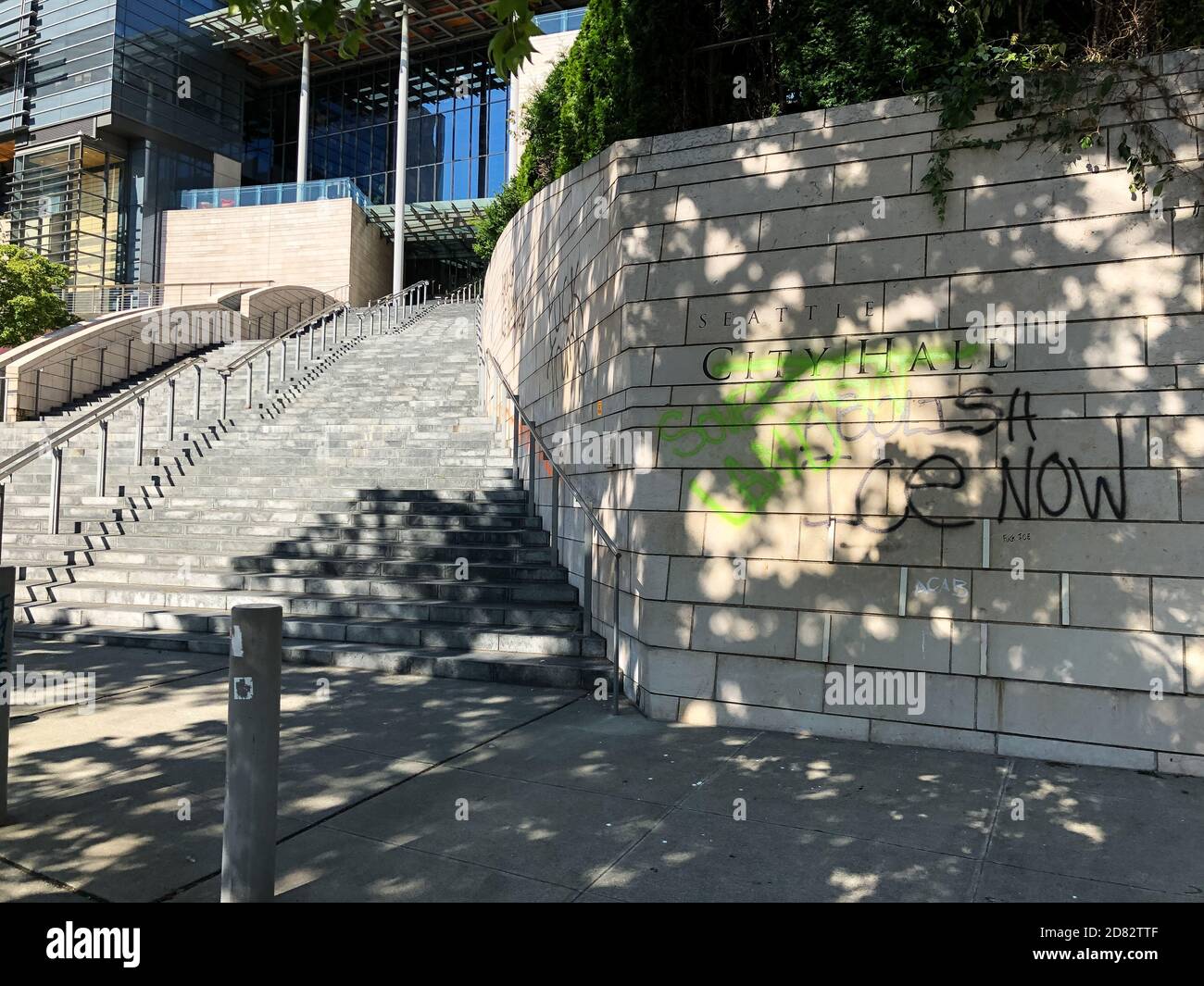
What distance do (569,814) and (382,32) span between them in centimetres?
3718

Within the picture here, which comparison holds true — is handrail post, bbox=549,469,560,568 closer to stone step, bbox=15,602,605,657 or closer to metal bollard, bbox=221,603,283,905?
stone step, bbox=15,602,605,657

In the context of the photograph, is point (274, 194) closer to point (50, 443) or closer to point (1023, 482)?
point (50, 443)

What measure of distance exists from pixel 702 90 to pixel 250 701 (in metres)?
6.59

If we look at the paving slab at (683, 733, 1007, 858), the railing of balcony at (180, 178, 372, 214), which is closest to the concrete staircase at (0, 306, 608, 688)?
the paving slab at (683, 733, 1007, 858)

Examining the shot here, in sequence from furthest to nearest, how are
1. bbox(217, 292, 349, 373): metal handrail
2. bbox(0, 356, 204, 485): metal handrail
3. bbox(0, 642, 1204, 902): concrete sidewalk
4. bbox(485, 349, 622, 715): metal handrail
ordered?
bbox(217, 292, 349, 373): metal handrail → bbox(0, 356, 204, 485): metal handrail → bbox(485, 349, 622, 715): metal handrail → bbox(0, 642, 1204, 902): concrete sidewalk

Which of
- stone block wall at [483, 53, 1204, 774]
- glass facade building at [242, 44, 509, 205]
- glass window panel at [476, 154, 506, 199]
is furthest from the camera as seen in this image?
glass facade building at [242, 44, 509, 205]

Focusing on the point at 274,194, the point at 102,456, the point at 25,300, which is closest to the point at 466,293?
the point at 274,194

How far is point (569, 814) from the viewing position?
12.3 ft

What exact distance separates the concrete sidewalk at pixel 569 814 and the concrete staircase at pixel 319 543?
1.47m

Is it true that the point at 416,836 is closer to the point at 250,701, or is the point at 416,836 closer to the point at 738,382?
the point at 250,701

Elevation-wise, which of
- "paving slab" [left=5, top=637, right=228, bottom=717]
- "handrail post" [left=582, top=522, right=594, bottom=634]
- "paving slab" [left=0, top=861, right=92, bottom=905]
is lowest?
"paving slab" [left=0, top=861, right=92, bottom=905]

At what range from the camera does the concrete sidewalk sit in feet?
10.2

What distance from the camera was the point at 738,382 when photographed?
5.48 metres

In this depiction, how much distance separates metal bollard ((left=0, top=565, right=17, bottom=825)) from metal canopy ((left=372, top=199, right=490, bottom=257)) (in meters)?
31.0
